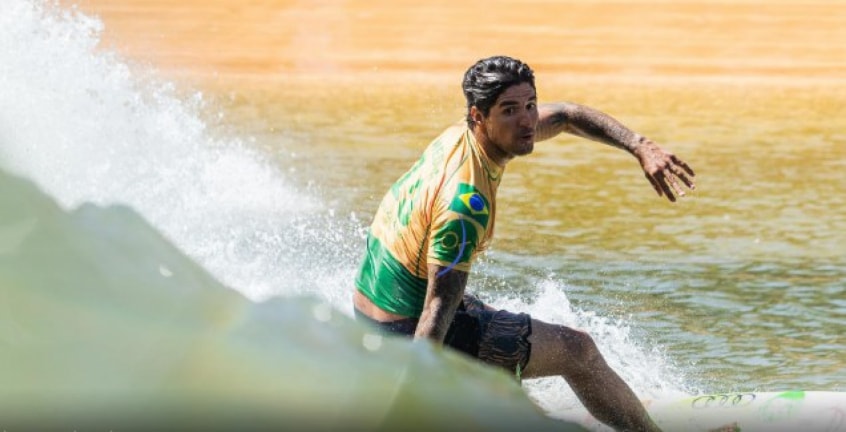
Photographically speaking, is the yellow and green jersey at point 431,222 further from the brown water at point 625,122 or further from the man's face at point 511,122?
the brown water at point 625,122

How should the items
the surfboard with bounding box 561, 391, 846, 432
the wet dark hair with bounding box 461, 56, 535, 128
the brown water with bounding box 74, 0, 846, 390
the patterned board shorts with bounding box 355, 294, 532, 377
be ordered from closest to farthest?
1. the wet dark hair with bounding box 461, 56, 535, 128
2. the patterned board shorts with bounding box 355, 294, 532, 377
3. the surfboard with bounding box 561, 391, 846, 432
4. the brown water with bounding box 74, 0, 846, 390

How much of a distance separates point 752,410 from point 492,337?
3.73ft

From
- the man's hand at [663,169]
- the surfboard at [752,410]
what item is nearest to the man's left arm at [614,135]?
the man's hand at [663,169]

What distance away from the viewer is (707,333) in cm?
711

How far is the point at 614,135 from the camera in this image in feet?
14.0

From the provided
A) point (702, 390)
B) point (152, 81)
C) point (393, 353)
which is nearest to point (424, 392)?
point (393, 353)

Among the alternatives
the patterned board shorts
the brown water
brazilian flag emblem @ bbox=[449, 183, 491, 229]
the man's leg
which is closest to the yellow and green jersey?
brazilian flag emblem @ bbox=[449, 183, 491, 229]

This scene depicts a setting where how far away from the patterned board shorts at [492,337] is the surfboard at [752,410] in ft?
2.27

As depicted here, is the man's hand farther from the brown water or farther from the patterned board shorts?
the brown water

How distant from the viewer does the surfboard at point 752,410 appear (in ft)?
14.8

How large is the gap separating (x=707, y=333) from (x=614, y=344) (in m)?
1.07

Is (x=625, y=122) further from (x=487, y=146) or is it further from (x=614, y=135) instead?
(x=487, y=146)

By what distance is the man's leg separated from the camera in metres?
4.04

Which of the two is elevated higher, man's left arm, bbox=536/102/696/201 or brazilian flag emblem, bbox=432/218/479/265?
man's left arm, bbox=536/102/696/201
